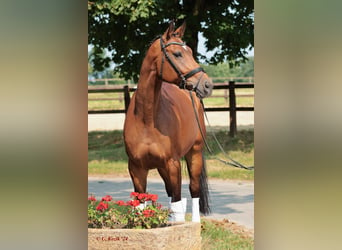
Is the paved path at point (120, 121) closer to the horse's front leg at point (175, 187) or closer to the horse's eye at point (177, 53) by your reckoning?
the horse's front leg at point (175, 187)

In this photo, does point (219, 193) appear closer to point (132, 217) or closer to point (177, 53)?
point (132, 217)

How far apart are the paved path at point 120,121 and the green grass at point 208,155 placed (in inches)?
86.0

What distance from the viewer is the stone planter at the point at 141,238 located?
3.36m

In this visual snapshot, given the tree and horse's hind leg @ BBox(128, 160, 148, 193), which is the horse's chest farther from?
the tree

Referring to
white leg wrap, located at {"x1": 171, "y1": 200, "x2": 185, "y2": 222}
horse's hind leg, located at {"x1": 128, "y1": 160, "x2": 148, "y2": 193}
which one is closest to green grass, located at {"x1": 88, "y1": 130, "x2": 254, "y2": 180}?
white leg wrap, located at {"x1": 171, "y1": 200, "x2": 185, "y2": 222}

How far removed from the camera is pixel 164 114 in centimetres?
429

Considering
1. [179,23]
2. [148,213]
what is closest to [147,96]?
[148,213]

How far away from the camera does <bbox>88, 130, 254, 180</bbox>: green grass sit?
968cm

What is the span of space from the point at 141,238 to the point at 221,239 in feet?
5.55

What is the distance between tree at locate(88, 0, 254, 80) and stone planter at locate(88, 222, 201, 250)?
241 inches

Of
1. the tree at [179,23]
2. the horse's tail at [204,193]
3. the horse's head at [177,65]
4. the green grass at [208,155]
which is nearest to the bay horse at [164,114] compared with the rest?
the horse's head at [177,65]
